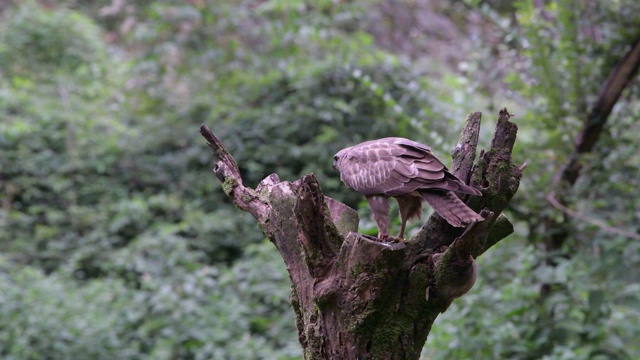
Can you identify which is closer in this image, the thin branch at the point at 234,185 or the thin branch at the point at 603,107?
the thin branch at the point at 234,185

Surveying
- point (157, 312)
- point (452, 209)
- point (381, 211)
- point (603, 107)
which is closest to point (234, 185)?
point (381, 211)

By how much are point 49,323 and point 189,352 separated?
1.16 m

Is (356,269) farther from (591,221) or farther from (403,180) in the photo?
(591,221)

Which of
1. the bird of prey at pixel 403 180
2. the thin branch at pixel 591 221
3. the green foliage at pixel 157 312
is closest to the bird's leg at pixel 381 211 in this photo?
the bird of prey at pixel 403 180

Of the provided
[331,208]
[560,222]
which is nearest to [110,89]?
[560,222]

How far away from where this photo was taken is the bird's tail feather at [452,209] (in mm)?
2188

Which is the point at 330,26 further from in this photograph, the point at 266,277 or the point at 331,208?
the point at 331,208

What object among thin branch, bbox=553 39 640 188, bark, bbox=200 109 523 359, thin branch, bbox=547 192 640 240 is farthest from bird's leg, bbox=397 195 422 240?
thin branch, bbox=553 39 640 188

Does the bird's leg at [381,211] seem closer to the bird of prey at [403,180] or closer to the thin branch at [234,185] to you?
the bird of prey at [403,180]

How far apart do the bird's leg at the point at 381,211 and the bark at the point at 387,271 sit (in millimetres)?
303

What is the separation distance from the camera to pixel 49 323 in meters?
5.92

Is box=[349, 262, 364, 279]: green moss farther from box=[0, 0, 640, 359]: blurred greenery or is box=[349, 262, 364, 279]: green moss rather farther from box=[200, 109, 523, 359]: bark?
box=[0, 0, 640, 359]: blurred greenery

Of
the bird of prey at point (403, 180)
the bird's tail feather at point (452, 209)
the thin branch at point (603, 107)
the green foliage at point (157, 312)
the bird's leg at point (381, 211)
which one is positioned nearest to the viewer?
the bird's tail feather at point (452, 209)

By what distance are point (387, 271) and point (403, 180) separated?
40 cm
